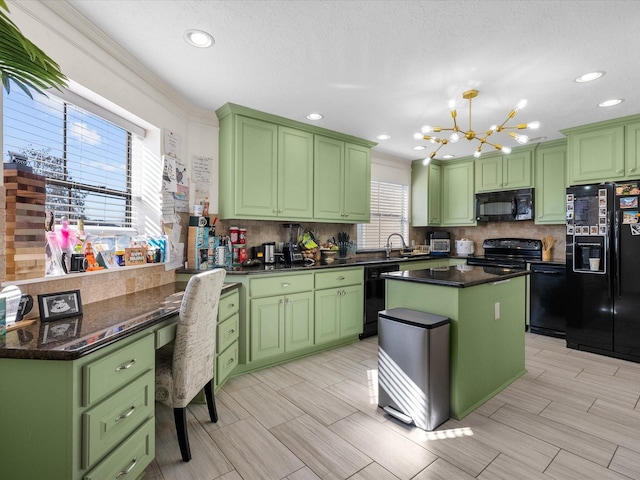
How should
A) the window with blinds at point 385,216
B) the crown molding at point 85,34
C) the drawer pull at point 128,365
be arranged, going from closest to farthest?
1. the drawer pull at point 128,365
2. the crown molding at point 85,34
3. the window with blinds at point 385,216

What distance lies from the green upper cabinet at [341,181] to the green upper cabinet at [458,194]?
1.84m

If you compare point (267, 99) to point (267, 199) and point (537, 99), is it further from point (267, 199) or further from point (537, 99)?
point (537, 99)

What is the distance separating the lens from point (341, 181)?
397 cm

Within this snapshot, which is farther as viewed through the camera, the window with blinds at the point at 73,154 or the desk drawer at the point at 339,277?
the desk drawer at the point at 339,277

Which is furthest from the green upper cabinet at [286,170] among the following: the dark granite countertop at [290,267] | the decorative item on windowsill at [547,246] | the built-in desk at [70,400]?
the decorative item on windowsill at [547,246]

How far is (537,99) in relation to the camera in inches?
114

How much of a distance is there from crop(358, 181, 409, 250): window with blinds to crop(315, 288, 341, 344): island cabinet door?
1.40m

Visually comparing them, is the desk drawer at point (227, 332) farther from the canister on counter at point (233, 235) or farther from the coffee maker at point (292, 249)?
the coffee maker at point (292, 249)

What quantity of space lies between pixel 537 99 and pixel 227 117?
2874mm

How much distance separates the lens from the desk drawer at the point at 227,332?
7.76 ft

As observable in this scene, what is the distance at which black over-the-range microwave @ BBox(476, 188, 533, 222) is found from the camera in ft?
14.6

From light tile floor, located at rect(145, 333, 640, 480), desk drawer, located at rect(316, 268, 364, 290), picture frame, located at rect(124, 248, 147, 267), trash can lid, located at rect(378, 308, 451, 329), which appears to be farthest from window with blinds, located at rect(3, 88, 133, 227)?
trash can lid, located at rect(378, 308, 451, 329)

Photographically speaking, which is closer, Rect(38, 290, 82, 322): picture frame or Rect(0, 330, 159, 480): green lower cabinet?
Rect(0, 330, 159, 480): green lower cabinet

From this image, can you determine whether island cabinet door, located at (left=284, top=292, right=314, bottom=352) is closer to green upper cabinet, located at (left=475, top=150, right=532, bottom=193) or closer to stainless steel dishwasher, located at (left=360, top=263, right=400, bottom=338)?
stainless steel dishwasher, located at (left=360, top=263, right=400, bottom=338)
